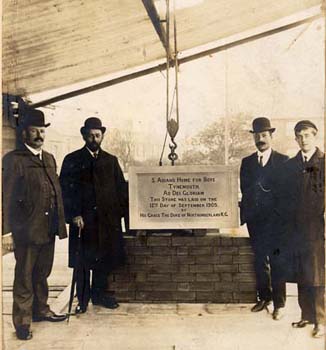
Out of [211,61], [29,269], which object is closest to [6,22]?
[211,61]

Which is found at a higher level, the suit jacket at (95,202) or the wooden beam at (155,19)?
the wooden beam at (155,19)

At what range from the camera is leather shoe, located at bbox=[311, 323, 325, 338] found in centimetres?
206

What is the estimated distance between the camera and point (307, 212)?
207 centimetres

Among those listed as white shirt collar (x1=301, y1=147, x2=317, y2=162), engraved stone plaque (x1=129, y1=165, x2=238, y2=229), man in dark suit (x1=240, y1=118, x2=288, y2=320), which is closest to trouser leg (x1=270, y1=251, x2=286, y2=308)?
man in dark suit (x1=240, y1=118, x2=288, y2=320)

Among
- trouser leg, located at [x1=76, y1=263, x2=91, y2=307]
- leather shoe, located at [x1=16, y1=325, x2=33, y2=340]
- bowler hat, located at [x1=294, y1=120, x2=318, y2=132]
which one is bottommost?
leather shoe, located at [x1=16, y1=325, x2=33, y2=340]

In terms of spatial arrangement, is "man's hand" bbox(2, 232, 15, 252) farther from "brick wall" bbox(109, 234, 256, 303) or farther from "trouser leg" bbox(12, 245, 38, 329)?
"brick wall" bbox(109, 234, 256, 303)

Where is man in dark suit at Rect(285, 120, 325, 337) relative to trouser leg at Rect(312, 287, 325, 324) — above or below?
above

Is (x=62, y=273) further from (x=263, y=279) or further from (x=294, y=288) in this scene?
(x=294, y=288)

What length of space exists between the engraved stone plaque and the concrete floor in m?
0.40

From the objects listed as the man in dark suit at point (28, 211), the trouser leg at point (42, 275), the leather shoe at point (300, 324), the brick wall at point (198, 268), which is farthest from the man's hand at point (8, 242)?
the leather shoe at point (300, 324)

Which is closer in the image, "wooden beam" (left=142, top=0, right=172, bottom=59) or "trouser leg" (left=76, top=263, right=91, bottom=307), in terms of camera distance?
"wooden beam" (left=142, top=0, right=172, bottom=59)

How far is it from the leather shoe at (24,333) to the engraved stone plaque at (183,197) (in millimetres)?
715

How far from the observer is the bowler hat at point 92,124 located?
2113mm

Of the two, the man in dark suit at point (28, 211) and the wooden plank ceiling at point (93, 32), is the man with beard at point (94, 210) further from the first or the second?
the wooden plank ceiling at point (93, 32)
